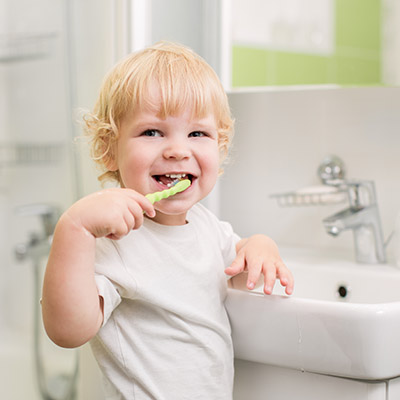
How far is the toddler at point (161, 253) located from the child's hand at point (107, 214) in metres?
0.05

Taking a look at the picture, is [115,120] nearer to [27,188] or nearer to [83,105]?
[83,105]

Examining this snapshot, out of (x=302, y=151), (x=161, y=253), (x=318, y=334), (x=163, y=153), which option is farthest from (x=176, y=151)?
(x=302, y=151)

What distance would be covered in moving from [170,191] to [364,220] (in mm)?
525

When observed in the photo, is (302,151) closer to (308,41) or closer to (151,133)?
(308,41)

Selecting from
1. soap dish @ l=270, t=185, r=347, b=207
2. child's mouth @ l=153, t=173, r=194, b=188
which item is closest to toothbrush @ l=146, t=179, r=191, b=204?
child's mouth @ l=153, t=173, r=194, b=188

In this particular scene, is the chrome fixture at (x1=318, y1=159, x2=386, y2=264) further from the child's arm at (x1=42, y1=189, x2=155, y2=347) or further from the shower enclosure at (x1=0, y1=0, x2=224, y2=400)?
the child's arm at (x1=42, y1=189, x2=155, y2=347)

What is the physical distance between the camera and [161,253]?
28.5 inches

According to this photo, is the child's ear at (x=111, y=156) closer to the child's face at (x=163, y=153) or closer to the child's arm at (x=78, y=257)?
the child's face at (x=163, y=153)

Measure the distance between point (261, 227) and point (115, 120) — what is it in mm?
634

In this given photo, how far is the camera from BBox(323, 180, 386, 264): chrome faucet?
108cm

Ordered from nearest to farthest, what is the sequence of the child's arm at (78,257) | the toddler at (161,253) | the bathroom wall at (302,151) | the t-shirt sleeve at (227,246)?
the child's arm at (78,257) < the toddler at (161,253) < the t-shirt sleeve at (227,246) < the bathroom wall at (302,151)

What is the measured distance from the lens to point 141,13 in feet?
3.76

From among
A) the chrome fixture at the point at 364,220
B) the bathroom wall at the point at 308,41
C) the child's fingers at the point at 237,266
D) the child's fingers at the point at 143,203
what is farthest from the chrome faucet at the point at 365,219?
the child's fingers at the point at 143,203

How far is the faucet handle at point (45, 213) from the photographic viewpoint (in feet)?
4.06
